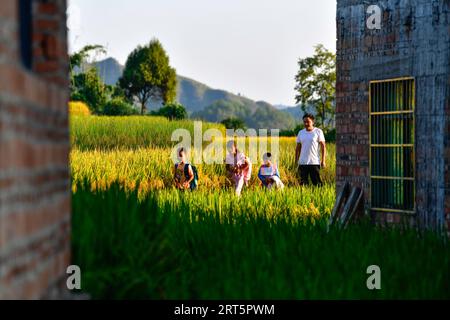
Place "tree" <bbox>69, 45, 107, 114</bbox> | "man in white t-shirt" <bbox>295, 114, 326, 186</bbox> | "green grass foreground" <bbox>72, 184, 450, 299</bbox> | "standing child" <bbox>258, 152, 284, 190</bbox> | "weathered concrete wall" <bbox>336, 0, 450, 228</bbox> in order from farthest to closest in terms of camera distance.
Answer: "tree" <bbox>69, 45, 107, 114</bbox> < "standing child" <bbox>258, 152, 284, 190</bbox> < "man in white t-shirt" <bbox>295, 114, 326, 186</bbox> < "weathered concrete wall" <bbox>336, 0, 450, 228</bbox> < "green grass foreground" <bbox>72, 184, 450, 299</bbox>

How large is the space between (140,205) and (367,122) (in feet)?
15.2

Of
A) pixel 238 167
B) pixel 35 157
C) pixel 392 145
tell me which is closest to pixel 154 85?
pixel 238 167

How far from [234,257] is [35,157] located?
363 centimetres

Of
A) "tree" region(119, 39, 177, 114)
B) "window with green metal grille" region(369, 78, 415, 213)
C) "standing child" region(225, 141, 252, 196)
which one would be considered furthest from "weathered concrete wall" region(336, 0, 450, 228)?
"tree" region(119, 39, 177, 114)

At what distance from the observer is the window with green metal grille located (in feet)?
33.0

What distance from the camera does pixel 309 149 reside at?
51.7ft

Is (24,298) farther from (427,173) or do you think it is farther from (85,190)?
(427,173)

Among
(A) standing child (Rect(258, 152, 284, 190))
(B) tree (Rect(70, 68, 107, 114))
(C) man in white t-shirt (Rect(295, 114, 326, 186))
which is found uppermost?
(B) tree (Rect(70, 68, 107, 114))

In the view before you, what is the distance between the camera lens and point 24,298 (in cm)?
399

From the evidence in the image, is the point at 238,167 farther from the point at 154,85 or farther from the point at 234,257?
the point at 154,85

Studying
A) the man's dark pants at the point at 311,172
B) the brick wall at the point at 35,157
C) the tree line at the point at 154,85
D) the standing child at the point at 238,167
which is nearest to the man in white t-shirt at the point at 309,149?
the man's dark pants at the point at 311,172

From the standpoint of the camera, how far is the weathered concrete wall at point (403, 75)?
31.0ft

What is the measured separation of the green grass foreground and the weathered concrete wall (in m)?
0.96

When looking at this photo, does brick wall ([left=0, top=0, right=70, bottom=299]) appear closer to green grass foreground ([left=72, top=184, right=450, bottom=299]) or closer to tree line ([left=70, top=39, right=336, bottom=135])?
green grass foreground ([left=72, top=184, right=450, bottom=299])
